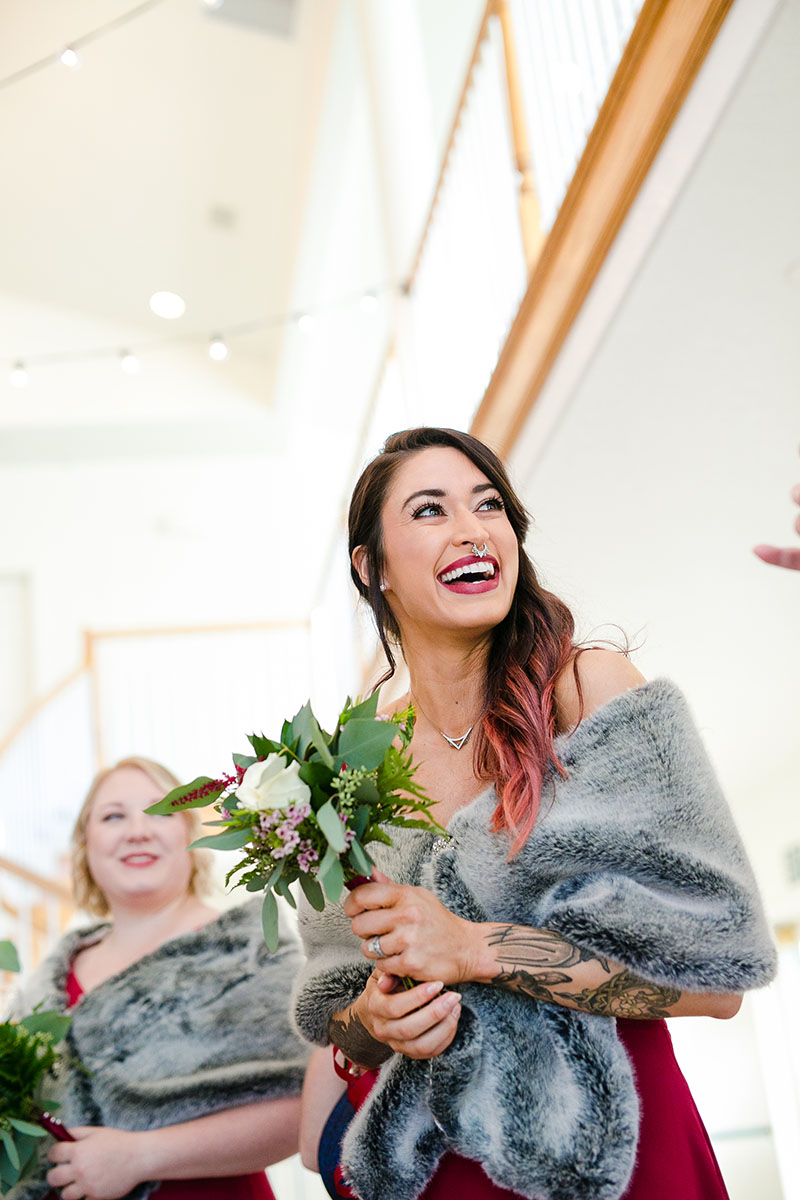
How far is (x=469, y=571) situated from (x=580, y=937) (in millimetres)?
496

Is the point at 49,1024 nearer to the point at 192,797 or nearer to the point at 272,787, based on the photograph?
the point at 192,797

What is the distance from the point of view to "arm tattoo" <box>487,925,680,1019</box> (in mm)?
1184

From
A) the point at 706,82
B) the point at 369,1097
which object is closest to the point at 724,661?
the point at 706,82

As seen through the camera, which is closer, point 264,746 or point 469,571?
point 264,746

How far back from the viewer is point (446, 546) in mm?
1519

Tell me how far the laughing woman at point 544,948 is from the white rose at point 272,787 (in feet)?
0.43

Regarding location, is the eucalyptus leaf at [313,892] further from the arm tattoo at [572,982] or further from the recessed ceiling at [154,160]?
the recessed ceiling at [154,160]

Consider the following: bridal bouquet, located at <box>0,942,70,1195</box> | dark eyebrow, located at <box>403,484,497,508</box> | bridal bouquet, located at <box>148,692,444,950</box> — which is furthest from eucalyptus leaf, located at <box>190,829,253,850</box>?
bridal bouquet, located at <box>0,942,70,1195</box>

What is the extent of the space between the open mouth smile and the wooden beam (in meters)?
1.24

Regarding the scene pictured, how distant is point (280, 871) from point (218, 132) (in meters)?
7.88

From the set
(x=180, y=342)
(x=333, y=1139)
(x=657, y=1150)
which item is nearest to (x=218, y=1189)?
(x=333, y=1139)

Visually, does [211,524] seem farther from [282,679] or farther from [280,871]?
[280,871]

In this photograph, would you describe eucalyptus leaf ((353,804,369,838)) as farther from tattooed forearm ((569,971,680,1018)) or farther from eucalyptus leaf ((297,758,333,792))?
tattooed forearm ((569,971,680,1018))

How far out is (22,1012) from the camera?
2.18m
